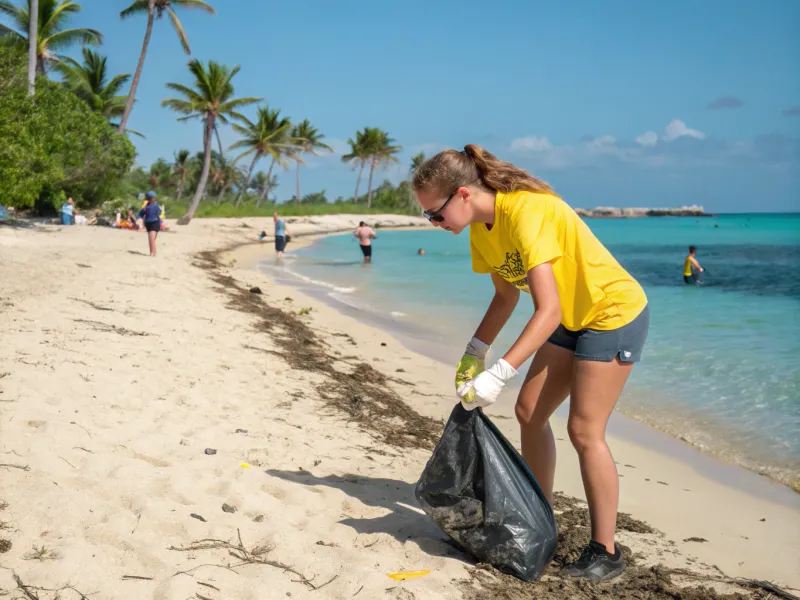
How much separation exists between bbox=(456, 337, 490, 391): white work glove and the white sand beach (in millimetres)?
719

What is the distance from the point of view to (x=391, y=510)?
3184 mm

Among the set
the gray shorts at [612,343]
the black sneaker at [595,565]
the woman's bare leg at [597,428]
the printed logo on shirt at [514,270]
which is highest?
the printed logo on shirt at [514,270]

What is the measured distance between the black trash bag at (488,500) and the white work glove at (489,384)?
15 cm

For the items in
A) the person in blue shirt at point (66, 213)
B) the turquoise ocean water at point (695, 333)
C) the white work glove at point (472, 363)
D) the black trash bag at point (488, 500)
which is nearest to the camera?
the black trash bag at point (488, 500)

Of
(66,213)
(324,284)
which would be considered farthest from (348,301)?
(66,213)

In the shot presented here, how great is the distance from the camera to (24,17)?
26.7 m

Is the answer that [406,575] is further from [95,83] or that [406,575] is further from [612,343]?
[95,83]

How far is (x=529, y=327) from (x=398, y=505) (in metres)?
1.36

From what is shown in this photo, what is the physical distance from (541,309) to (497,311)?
1.86 ft

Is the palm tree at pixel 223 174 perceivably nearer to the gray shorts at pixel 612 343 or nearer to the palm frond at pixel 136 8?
the palm frond at pixel 136 8

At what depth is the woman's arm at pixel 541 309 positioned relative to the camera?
Answer: 2326 millimetres

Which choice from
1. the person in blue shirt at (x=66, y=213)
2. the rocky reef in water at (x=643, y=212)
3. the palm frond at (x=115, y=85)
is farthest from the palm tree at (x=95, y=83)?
the rocky reef in water at (x=643, y=212)

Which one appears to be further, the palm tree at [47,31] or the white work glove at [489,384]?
the palm tree at [47,31]

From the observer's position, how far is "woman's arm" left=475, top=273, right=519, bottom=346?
2.87 metres
